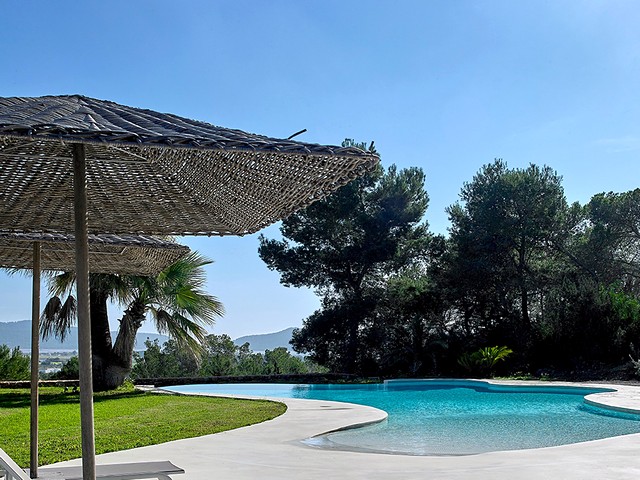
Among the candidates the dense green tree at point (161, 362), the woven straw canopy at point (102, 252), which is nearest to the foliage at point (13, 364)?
the dense green tree at point (161, 362)

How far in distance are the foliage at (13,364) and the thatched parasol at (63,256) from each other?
12.6 m

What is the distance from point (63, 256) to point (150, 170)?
2.79 metres

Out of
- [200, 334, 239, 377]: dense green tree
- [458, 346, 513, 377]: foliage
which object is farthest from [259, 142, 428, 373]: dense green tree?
[458, 346, 513, 377]: foliage

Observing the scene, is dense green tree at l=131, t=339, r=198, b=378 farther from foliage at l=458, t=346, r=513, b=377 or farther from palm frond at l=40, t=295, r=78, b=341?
foliage at l=458, t=346, r=513, b=377

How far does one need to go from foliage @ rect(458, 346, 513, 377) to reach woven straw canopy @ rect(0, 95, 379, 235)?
54.7 feet

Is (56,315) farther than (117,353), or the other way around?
(117,353)

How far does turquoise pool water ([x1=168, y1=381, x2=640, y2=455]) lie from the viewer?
28.1ft

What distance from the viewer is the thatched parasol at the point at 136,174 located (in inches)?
105

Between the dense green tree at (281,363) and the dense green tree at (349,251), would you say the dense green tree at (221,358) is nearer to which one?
the dense green tree at (281,363)

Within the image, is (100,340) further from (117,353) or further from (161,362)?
(161,362)

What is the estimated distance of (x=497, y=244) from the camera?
22.9 meters

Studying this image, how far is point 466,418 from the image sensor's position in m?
11.6

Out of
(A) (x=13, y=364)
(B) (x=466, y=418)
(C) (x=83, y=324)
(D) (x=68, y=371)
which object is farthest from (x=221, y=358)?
(C) (x=83, y=324)

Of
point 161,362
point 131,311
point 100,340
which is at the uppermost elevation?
point 131,311
